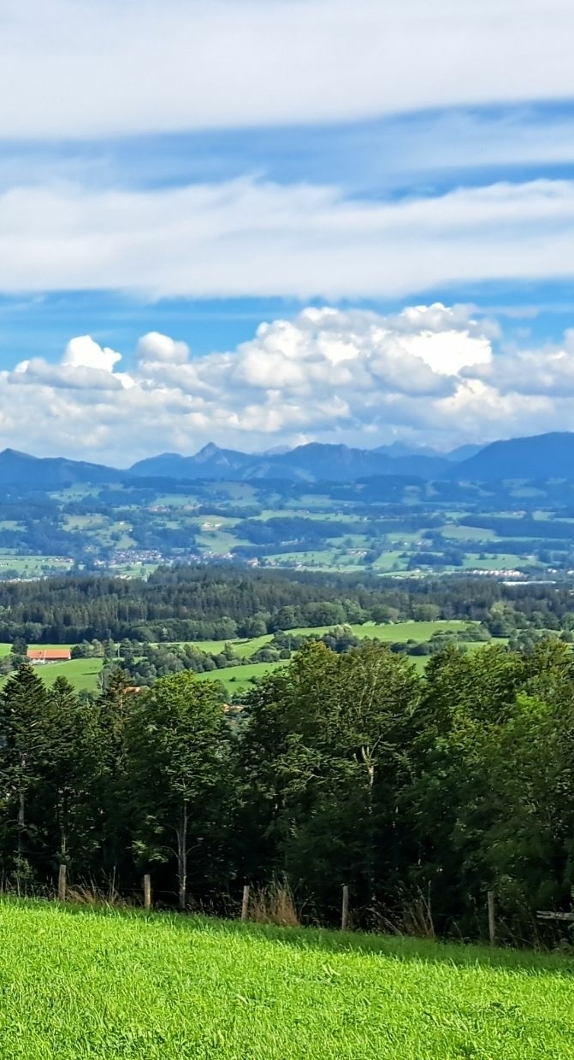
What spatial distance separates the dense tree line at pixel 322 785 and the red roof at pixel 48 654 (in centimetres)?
10461

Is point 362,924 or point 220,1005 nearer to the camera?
point 220,1005

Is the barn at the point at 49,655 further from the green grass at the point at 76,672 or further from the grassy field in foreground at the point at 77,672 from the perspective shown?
the grassy field in foreground at the point at 77,672

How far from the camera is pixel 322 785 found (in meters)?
35.2

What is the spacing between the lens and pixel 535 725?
27.1 metres

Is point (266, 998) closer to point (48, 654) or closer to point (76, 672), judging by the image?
point (76, 672)

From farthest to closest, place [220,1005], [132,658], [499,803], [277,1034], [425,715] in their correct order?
[132,658] → [425,715] → [499,803] → [220,1005] → [277,1034]

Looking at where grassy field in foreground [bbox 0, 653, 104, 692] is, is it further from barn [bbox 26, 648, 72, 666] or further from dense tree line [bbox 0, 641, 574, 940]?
dense tree line [bbox 0, 641, 574, 940]

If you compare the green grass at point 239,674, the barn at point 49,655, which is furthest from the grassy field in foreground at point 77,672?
the green grass at point 239,674

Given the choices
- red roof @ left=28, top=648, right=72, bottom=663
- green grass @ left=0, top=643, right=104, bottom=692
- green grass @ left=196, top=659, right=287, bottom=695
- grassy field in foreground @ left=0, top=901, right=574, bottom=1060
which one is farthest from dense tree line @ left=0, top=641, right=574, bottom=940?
red roof @ left=28, top=648, right=72, bottom=663

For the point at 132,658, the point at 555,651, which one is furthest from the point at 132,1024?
the point at 132,658

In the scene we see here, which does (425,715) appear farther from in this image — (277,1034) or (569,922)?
(277,1034)

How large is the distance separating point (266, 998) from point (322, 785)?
23520 mm

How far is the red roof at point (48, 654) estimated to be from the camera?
150 m

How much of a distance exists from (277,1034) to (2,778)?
34903 mm
